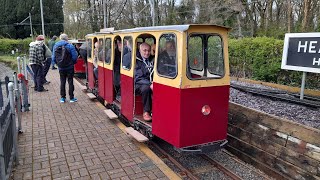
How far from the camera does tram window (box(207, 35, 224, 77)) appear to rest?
4.85 meters

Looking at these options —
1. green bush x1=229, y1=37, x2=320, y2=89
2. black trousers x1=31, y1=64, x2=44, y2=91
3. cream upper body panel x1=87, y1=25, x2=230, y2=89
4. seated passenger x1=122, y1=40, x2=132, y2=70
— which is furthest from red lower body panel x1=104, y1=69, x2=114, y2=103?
green bush x1=229, y1=37, x2=320, y2=89

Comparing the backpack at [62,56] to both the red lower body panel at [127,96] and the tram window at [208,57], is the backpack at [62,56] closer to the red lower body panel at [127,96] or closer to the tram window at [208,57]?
the red lower body panel at [127,96]

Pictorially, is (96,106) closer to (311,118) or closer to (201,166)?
(201,166)

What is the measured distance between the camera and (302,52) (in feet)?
25.4

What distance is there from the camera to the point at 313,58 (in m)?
7.40

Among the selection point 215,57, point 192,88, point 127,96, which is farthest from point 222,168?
point 127,96

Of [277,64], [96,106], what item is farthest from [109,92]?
[277,64]

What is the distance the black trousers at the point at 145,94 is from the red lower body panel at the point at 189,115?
0.59m

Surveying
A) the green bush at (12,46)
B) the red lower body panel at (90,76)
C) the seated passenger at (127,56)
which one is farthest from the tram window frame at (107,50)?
the green bush at (12,46)

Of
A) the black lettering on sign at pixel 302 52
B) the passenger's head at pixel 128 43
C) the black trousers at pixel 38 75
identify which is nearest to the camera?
the passenger's head at pixel 128 43

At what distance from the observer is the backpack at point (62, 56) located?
8078 mm

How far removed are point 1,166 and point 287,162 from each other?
410 cm

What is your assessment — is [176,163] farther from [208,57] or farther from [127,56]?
[127,56]

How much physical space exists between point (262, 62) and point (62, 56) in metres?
7.82
